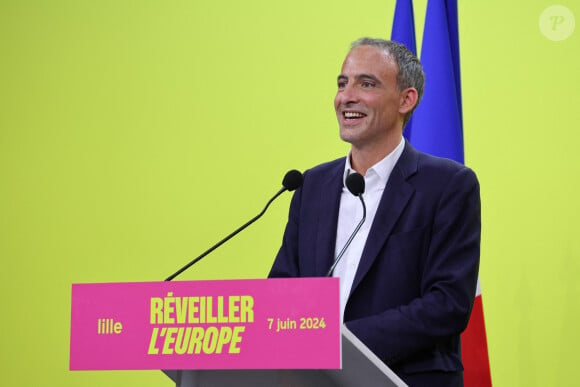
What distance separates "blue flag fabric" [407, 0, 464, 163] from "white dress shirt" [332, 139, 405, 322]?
834mm

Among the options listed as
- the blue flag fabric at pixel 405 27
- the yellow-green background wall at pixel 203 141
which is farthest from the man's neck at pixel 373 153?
the yellow-green background wall at pixel 203 141

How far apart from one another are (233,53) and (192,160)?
51 cm

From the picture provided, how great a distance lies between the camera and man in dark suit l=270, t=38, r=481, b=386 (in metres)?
2.13

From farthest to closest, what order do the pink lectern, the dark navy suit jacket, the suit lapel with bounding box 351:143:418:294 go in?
1. the suit lapel with bounding box 351:143:418:294
2. the dark navy suit jacket
3. the pink lectern

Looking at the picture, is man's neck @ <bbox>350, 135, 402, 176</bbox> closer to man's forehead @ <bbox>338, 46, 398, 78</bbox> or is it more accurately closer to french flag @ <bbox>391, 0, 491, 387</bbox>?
man's forehead @ <bbox>338, 46, 398, 78</bbox>

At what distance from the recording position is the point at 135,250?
398 cm

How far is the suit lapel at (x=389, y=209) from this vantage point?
7.39ft

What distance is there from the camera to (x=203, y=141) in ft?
13.0

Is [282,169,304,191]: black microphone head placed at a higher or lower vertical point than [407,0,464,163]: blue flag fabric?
lower

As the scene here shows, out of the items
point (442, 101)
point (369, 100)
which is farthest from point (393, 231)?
point (442, 101)

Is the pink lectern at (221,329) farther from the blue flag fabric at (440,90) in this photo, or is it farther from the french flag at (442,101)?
the blue flag fabric at (440,90)

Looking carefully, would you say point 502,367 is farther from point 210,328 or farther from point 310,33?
Answer: point 210,328

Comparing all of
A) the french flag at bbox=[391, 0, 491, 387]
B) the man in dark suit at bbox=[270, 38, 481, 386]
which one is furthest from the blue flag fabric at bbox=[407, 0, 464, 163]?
the man in dark suit at bbox=[270, 38, 481, 386]

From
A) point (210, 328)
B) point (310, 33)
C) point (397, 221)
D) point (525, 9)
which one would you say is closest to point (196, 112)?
point (310, 33)
